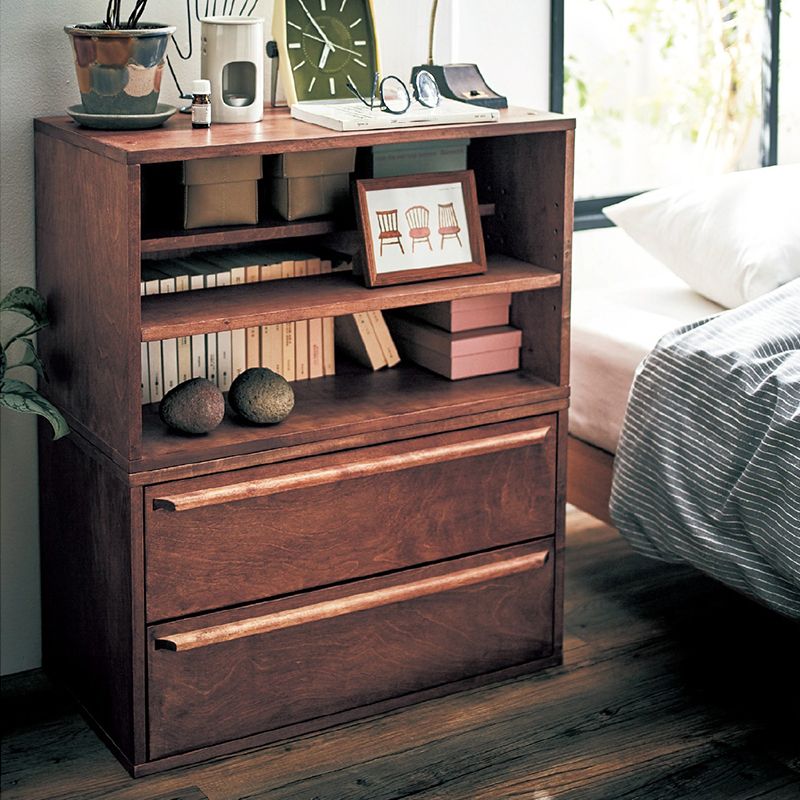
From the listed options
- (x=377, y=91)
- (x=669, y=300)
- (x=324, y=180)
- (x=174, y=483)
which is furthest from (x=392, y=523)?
(x=669, y=300)

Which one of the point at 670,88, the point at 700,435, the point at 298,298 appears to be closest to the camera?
the point at 298,298

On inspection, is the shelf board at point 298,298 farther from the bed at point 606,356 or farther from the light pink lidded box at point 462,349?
the bed at point 606,356

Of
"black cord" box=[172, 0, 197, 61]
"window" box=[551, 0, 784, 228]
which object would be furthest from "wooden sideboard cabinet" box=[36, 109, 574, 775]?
"window" box=[551, 0, 784, 228]

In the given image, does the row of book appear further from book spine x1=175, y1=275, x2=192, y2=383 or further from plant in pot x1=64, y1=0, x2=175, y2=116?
plant in pot x1=64, y1=0, x2=175, y2=116

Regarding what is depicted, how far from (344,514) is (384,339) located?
1.27ft

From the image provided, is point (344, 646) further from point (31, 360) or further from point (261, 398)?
point (31, 360)

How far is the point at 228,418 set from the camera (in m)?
2.15

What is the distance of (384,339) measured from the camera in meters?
2.40

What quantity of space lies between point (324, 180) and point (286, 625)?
75cm

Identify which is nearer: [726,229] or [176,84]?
[176,84]

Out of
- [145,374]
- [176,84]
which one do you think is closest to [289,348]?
[145,374]

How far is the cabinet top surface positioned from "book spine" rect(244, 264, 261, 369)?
24cm

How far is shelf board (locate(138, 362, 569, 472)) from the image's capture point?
2039mm

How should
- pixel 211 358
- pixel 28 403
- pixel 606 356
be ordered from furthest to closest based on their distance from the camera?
pixel 606 356
pixel 211 358
pixel 28 403
